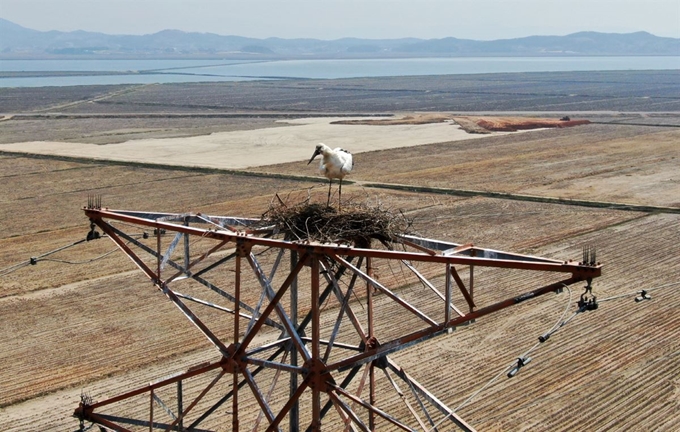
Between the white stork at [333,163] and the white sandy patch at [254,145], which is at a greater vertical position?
the white stork at [333,163]

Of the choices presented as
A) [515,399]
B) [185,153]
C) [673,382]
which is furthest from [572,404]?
[185,153]

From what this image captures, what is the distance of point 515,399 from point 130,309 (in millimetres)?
11721

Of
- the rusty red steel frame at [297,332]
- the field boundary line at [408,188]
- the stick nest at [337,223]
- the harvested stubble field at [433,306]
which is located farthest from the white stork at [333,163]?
the field boundary line at [408,188]

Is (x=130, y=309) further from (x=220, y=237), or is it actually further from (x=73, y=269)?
(x=220, y=237)

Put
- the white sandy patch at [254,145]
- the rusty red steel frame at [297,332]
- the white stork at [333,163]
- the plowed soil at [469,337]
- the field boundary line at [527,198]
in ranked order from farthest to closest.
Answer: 1. the white sandy patch at [254,145]
2. the field boundary line at [527,198]
3. the plowed soil at [469,337]
4. the white stork at [333,163]
5. the rusty red steel frame at [297,332]

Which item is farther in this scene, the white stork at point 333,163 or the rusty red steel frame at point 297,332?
the white stork at point 333,163

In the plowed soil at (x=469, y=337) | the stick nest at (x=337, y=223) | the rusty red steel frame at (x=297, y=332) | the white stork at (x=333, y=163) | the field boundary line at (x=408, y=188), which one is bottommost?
the field boundary line at (x=408, y=188)

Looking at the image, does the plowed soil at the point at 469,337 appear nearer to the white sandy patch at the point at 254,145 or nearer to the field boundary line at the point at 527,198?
the field boundary line at the point at 527,198

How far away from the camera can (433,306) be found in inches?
1062

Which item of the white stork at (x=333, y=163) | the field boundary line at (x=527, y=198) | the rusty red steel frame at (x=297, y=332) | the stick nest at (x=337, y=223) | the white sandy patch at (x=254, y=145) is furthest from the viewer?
the white sandy patch at (x=254, y=145)

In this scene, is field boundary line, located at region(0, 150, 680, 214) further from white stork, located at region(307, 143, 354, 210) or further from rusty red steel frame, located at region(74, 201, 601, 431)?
white stork, located at region(307, 143, 354, 210)

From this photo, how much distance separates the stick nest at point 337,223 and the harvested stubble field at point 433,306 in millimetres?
4978

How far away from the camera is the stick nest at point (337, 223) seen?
46.8ft

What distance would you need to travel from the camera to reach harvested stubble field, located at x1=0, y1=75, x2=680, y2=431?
20.3 m
